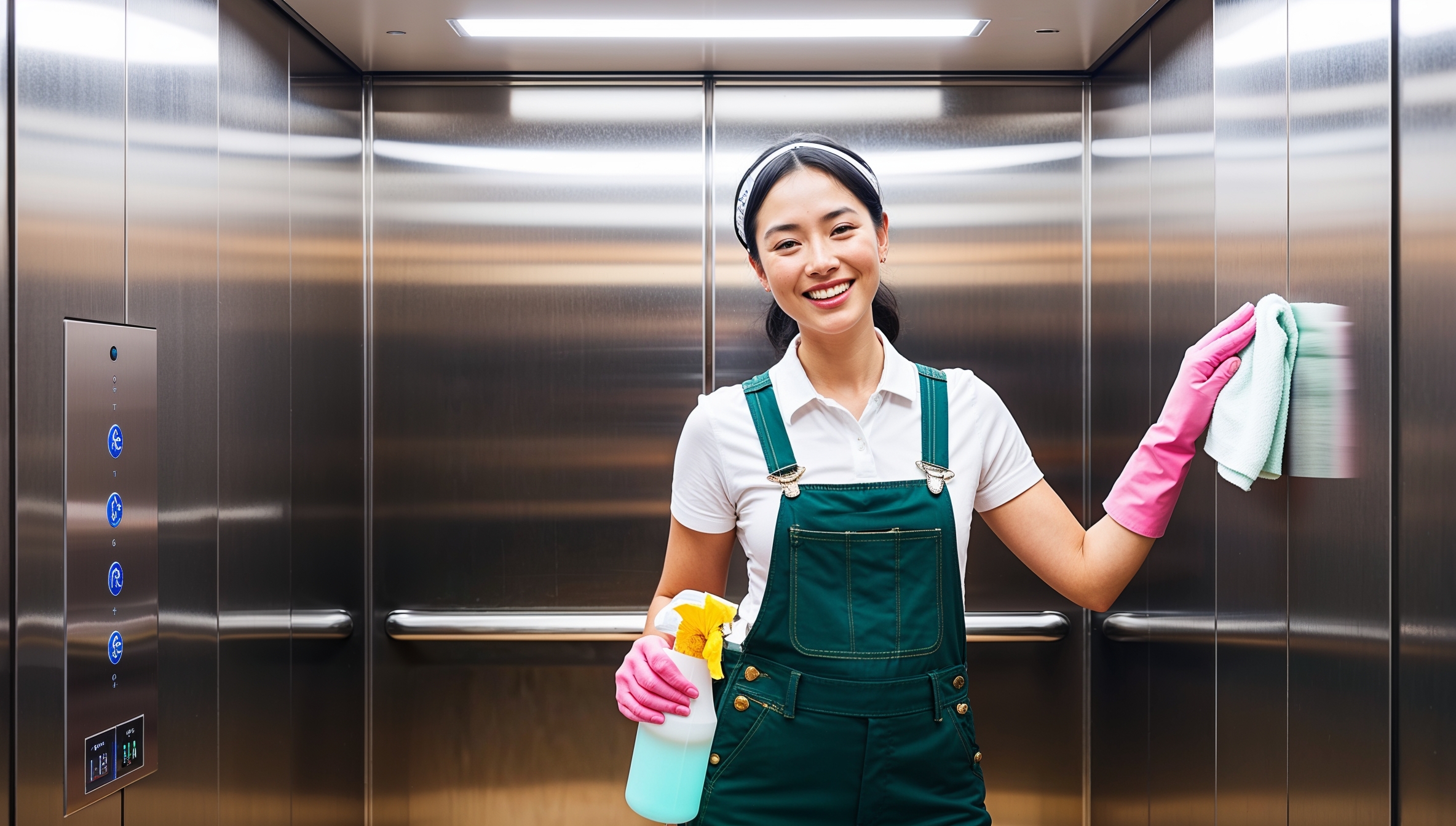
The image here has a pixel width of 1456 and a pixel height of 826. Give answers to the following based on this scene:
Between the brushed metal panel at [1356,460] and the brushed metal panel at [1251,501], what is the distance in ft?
0.15

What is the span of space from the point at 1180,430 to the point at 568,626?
158 centimetres

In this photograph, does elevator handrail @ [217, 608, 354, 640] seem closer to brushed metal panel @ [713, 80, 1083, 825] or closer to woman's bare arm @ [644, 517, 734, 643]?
woman's bare arm @ [644, 517, 734, 643]

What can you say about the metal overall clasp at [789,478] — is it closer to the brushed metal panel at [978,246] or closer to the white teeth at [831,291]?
the white teeth at [831,291]

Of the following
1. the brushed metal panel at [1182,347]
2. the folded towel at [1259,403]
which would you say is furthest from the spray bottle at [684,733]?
the brushed metal panel at [1182,347]

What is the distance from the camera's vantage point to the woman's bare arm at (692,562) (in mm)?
1630

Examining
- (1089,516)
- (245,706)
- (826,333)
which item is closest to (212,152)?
(245,706)

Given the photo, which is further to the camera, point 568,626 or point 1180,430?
point 568,626

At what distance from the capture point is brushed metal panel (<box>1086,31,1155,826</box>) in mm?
2254

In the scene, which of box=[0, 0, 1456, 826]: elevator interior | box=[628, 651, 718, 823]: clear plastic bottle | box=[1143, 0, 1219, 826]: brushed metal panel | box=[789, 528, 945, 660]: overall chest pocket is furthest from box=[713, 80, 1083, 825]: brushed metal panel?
box=[628, 651, 718, 823]: clear plastic bottle

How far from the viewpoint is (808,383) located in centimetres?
156

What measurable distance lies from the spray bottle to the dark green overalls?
4cm

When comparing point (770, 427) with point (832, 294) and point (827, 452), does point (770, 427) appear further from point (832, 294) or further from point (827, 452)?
point (832, 294)

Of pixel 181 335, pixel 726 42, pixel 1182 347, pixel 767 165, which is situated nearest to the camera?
pixel 767 165

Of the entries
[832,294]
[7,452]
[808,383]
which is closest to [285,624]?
[7,452]
